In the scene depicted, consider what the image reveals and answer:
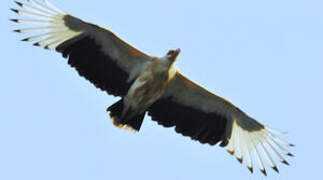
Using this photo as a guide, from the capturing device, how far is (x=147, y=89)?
15016 mm

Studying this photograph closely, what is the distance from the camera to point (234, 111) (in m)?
15.8

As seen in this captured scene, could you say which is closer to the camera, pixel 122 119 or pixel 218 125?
pixel 122 119

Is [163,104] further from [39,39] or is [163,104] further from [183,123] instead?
[39,39]

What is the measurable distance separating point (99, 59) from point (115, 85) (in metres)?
0.56

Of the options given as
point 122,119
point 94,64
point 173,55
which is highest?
point 173,55

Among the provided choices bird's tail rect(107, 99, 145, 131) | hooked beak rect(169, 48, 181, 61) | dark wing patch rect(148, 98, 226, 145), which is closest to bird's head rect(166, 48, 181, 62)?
hooked beak rect(169, 48, 181, 61)

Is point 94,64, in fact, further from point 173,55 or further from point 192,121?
point 192,121

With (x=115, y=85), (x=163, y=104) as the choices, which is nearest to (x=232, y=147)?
(x=163, y=104)

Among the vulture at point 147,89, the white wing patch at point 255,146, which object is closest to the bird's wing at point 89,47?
the vulture at point 147,89

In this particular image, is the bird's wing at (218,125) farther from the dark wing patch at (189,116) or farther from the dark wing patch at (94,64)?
the dark wing patch at (94,64)

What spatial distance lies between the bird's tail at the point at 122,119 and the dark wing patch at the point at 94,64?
0.24m

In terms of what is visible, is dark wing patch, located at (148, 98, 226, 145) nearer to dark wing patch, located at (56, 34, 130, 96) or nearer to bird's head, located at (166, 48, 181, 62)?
dark wing patch, located at (56, 34, 130, 96)

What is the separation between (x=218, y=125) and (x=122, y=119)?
6.08 ft

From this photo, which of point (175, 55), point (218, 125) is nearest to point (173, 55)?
point (175, 55)
